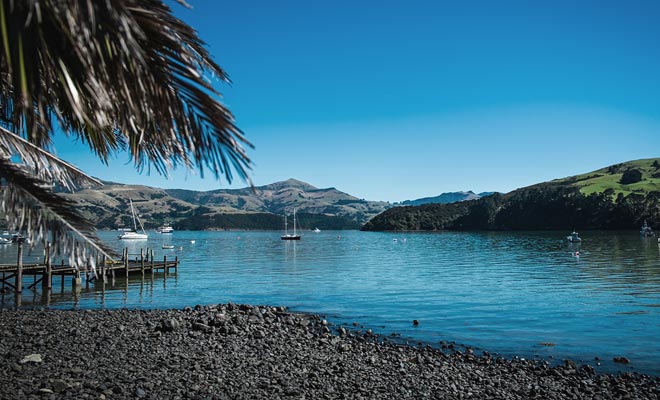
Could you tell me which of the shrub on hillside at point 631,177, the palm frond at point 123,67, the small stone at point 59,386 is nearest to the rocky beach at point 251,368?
the small stone at point 59,386

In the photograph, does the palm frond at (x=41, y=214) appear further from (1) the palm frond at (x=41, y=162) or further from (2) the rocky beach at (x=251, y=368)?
(2) the rocky beach at (x=251, y=368)

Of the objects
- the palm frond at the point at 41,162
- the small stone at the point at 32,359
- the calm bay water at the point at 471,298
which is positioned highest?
the palm frond at the point at 41,162

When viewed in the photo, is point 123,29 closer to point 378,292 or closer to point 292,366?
point 292,366

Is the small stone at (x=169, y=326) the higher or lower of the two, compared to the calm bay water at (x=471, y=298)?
higher

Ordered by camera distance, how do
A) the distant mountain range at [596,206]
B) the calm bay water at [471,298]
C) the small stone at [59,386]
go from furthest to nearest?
the distant mountain range at [596,206]
the calm bay water at [471,298]
the small stone at [59,386]

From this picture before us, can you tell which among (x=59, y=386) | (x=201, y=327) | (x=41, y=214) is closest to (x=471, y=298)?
(x=201, y=327)

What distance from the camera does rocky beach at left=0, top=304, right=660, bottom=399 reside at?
1261 cm

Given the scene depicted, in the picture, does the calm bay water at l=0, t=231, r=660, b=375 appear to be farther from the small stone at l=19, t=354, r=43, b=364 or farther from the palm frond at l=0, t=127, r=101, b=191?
the palm frond at l=0, t=127, r=101, b=191

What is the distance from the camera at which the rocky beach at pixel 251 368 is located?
1261cm

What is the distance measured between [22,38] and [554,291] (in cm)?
4123

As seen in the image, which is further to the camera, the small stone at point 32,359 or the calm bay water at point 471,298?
the calm bay water at point 471,298

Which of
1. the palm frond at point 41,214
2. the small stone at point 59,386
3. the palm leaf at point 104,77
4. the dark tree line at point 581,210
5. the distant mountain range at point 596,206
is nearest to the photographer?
the palm leaf at point 104,77

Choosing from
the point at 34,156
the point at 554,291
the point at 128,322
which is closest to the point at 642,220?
the point at 554,291

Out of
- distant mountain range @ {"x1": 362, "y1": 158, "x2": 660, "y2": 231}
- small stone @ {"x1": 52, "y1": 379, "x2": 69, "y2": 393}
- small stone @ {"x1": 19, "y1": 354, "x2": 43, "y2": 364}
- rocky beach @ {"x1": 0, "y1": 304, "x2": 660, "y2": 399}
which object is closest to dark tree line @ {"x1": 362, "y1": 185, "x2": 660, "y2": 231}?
distant mountain range @ {"x1": 362, "y1": 158, "x2": 660, "y2": 231}
